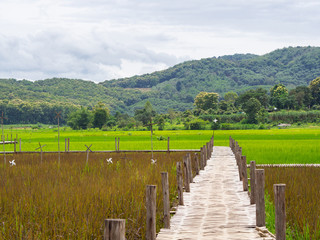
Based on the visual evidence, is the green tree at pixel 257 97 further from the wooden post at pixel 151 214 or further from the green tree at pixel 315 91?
the wooden post at pixel 151 214

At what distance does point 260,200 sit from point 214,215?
1.08 metres

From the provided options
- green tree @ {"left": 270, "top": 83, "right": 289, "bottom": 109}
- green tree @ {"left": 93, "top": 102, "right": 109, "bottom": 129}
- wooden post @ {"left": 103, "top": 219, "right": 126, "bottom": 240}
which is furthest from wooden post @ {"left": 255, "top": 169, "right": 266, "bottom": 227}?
green tree @ {"left": 270, "top": 83, "right": 289, "bottom": 109}

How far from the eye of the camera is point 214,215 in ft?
28.9

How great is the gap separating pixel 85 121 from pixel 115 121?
20.3ft

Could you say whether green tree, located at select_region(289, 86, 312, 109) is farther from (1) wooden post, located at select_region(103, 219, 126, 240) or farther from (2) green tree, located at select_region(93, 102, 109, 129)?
(1) wooden post, located at select_region(103, 219, 126, 240)

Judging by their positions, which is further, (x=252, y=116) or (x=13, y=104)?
(x=13, y=104)

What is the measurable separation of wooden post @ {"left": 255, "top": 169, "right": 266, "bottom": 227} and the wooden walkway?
0.17m

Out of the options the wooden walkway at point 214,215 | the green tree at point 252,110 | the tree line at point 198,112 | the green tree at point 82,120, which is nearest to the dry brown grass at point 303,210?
the wooden walkway at point 214,215

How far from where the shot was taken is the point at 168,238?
7.18 metres

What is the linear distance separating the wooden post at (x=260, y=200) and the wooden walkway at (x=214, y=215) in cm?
17

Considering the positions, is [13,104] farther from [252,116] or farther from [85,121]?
[252,116]

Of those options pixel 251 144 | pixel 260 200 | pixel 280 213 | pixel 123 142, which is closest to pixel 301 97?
pixel 123 142

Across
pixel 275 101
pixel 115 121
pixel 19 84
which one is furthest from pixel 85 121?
pixel 19 84

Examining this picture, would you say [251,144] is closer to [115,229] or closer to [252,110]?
[115,229]
